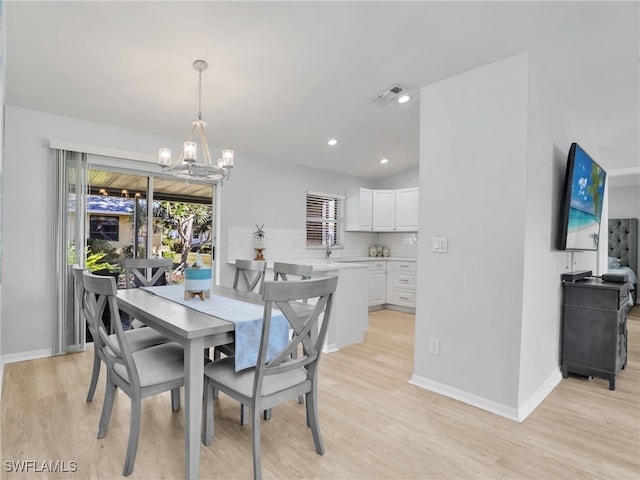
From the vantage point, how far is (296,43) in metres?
2.62

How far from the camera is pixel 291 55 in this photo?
9.07 feet

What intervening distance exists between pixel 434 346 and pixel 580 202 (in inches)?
72.8

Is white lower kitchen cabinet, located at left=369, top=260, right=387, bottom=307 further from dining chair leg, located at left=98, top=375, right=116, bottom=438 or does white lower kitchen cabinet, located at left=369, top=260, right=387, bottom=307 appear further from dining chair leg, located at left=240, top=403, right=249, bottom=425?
dining chair leg, located at left=98, top=375, right=116, bottom=438

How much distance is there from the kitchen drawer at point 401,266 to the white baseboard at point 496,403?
2855 millimetres

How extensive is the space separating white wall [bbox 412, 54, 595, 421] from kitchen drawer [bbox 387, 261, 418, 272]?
9.16ft

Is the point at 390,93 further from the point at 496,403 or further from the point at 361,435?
the point at 361,435

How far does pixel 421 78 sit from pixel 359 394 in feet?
8.54

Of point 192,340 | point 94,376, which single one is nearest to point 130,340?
point 94,376

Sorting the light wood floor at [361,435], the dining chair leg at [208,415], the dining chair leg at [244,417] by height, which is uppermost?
the dining chair leg at [208,415]

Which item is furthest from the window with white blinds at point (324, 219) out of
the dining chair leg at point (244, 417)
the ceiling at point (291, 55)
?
the dining chair leg at point (244, 417)

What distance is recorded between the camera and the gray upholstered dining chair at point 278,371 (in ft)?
5.54

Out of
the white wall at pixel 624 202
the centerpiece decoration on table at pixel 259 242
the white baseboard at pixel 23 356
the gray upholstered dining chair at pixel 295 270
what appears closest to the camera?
the gray upholstered dining chair at pixel 295 270

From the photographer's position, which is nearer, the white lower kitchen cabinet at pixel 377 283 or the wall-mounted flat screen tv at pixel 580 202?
the wall-mounted flat screen tv at pixel 580 202

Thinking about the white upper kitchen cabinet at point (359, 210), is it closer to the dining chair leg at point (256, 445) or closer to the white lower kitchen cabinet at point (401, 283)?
the white lower kitchen cabinet at point (401, 283)
